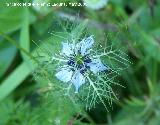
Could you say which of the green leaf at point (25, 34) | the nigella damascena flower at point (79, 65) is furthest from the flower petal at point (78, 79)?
the green leaf at point (25, 34)

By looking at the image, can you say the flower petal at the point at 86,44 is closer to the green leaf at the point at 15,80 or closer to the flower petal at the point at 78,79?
the flower petal at the point at 78,79

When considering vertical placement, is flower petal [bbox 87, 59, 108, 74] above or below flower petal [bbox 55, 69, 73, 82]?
above

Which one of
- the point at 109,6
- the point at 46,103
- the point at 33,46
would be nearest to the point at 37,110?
the point at 46,103

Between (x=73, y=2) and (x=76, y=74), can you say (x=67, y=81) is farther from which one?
(x=73, y=2)

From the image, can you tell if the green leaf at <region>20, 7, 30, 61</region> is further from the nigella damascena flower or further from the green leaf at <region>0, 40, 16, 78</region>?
the nigella damascena flower

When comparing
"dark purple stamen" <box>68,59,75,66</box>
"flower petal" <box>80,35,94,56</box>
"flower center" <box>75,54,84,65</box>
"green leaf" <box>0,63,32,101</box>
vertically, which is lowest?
"green leaf" <box>0,63,32,101</box>

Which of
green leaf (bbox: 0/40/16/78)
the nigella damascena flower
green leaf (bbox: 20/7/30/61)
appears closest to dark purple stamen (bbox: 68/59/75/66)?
the nigella damascena flower

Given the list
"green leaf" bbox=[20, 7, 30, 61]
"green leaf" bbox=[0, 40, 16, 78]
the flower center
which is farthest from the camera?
"green leaf" bbox=[0, 40, 16, 78]
